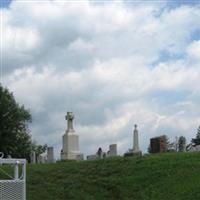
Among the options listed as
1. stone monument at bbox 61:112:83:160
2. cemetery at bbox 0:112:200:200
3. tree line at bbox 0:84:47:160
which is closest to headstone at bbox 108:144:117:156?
stone monument at bbox 61:112:83:160

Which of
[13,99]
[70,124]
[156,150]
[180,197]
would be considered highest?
[13,99]

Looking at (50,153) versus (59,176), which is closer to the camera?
(59,176)

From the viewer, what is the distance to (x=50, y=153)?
35.6 meters

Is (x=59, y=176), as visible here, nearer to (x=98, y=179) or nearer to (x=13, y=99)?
(x=98, y=179)

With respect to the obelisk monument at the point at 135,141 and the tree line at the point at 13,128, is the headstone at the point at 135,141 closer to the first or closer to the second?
the obelisk monument at the point at 135,141

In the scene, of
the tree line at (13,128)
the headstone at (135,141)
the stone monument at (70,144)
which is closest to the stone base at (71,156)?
the stone monument at (70,144)

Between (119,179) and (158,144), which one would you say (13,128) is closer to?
(158,144)

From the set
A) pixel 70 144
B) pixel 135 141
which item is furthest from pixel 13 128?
pixel 135 141

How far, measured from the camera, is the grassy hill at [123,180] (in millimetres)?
18766

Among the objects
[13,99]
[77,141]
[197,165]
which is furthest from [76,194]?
[13,99]

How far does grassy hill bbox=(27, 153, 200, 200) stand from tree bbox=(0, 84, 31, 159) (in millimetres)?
27230

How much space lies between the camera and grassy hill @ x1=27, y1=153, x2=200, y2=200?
18.8 metres

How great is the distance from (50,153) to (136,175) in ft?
49.7

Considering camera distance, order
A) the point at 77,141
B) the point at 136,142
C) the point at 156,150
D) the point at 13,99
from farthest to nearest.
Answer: the point at 13,99 < the point at 77,141 < the point at 136,142 < the point at 156,150
